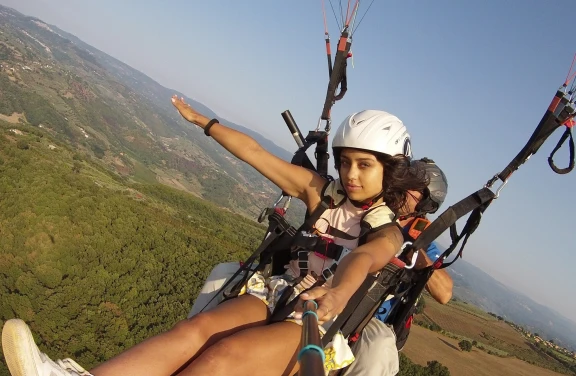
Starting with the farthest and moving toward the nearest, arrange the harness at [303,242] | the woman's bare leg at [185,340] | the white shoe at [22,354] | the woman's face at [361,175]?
the woman's face at [361,175], the harness at [303,242], the woman's bare leg at [185,340], the white shoe at [22,354]

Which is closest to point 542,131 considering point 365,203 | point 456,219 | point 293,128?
point 456,219

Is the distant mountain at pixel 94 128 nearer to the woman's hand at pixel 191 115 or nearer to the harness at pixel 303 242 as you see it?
the woman's hand at pixel 191 115

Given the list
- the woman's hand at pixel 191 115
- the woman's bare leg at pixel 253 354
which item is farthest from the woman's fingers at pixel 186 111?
the woman's bare leg at pixel 253 354

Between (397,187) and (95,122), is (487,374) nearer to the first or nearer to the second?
(397,187)

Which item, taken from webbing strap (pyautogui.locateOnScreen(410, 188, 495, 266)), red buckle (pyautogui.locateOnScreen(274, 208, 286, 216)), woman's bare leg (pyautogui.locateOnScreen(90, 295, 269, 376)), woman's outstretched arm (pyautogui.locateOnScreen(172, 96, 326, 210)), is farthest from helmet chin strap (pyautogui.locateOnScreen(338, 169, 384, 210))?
woman's bare leg (pyautogui.locateOnScreen(90, 295, 269, 376))

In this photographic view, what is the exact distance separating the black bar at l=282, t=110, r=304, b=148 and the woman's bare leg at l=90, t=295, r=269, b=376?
1521 mm

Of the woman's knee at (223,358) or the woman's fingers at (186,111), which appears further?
the woman's fingers at (186,111)

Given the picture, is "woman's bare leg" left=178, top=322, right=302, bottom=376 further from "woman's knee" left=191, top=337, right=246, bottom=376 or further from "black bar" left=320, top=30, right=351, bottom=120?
"black bar" left=320, top=30, right=351, bottom=120

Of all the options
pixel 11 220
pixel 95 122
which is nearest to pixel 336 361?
pixel 11 220

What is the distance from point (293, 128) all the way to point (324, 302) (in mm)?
2570

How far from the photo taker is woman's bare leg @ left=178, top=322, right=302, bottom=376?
2186 millimetres

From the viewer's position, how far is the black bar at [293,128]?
385 centimetres

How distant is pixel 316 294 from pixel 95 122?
175 metres

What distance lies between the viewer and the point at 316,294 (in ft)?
4.98
